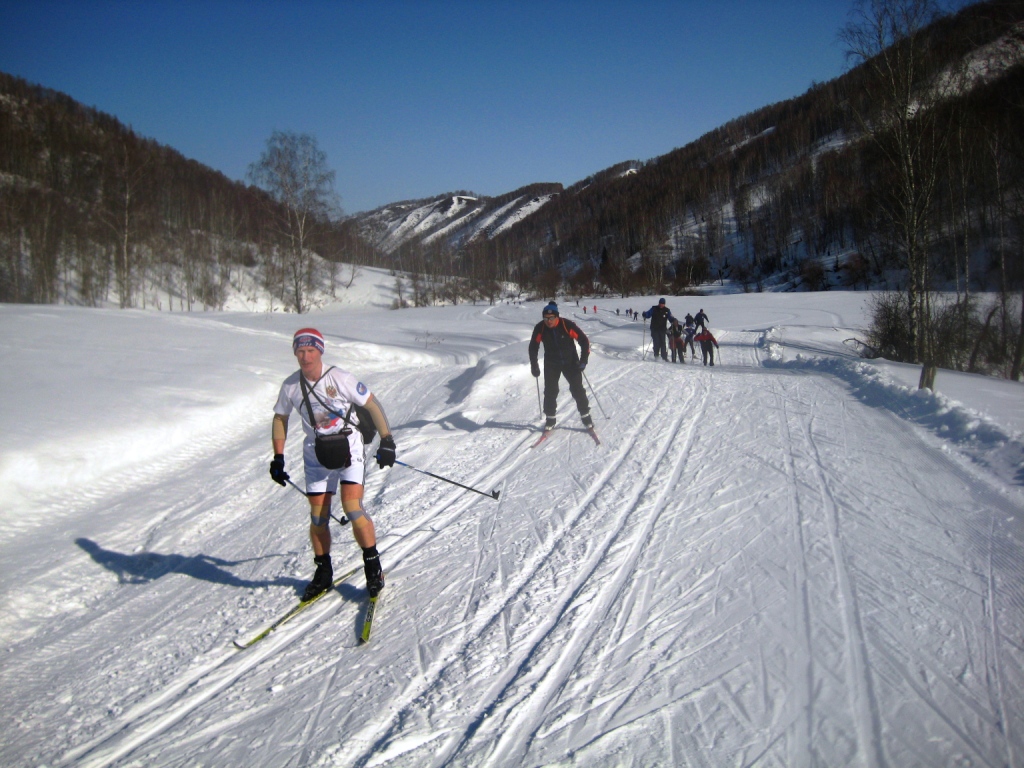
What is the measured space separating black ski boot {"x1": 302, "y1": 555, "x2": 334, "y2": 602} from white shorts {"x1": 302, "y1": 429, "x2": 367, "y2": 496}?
50 cm

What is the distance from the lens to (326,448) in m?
3.76

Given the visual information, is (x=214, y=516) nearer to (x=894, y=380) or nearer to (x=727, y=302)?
(x=894, y=380)

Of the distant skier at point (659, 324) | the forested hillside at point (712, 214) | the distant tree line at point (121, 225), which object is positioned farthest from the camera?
the distant tree line at point (121, 225)

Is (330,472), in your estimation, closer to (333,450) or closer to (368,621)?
(333,450)

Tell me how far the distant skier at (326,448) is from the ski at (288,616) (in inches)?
1.7

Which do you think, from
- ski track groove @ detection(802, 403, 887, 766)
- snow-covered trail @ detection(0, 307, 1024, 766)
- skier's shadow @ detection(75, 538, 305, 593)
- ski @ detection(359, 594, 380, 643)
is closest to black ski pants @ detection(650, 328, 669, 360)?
snow-covered trail @ detection(0, 307, 1024, 766)

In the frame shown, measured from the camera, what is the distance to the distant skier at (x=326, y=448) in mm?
3803

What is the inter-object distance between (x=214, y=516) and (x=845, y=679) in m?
5.72

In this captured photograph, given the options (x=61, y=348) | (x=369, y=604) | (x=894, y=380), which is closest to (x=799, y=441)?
(x=894, y=380)

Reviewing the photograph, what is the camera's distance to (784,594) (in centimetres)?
351

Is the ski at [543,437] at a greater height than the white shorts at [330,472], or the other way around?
the white shorts at [330,472]

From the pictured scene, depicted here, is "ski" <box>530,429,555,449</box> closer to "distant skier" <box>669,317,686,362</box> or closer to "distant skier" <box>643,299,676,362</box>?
"distant skier" <box>643,299,676,362</box>

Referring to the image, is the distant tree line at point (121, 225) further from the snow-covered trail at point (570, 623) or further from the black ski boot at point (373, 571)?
the black ski boot at point (373, 571)

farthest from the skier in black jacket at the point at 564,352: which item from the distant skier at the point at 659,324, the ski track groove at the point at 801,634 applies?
the distant skier at the point at 659,324
